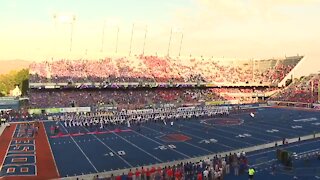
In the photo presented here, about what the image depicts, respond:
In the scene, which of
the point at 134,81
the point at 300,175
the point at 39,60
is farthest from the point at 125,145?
the point at 39,60

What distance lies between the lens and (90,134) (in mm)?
30281

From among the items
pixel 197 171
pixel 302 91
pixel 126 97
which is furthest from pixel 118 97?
pixel 197 171

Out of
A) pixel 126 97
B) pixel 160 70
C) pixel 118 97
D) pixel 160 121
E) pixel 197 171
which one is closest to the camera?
pixel 197 171

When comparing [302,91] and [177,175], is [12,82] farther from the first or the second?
[177,175]

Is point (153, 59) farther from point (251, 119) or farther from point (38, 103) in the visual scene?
point (251, 119)

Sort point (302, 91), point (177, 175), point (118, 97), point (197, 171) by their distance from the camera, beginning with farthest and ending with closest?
point (302, 91)
point (118, 97)
point (197, 171)
point (177, 175)

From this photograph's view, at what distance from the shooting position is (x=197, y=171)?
58.4 ft

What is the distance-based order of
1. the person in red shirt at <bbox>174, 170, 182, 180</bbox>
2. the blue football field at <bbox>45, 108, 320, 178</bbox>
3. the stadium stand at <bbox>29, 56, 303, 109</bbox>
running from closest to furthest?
the person in red shirt at <bbox>174, 170, 182, 180</bbox>, the blue football field at <bbox>45, 108, 320, 178</bbox>, the stadium stand at <bbox>29, 56, 303, 109</bbox>

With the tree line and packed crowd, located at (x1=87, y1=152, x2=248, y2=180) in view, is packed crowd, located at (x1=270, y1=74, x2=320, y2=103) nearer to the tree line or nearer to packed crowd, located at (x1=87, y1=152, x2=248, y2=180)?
packed crowd, located at (x1=87, y1=152, x2=248, y2=180)

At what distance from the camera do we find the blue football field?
20.6m

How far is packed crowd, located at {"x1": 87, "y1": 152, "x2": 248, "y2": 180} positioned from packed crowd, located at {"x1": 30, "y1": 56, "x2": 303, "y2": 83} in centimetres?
4192

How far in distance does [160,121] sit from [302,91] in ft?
111

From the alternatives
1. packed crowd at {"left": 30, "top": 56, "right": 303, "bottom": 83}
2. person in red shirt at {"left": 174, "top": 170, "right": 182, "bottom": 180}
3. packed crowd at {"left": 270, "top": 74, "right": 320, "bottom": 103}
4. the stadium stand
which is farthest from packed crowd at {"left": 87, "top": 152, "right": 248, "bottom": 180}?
packed crowd at {"left": 30, "top": 56, "right": 303, "bottom": 83}

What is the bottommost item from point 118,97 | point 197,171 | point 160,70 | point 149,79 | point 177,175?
point 197,171
